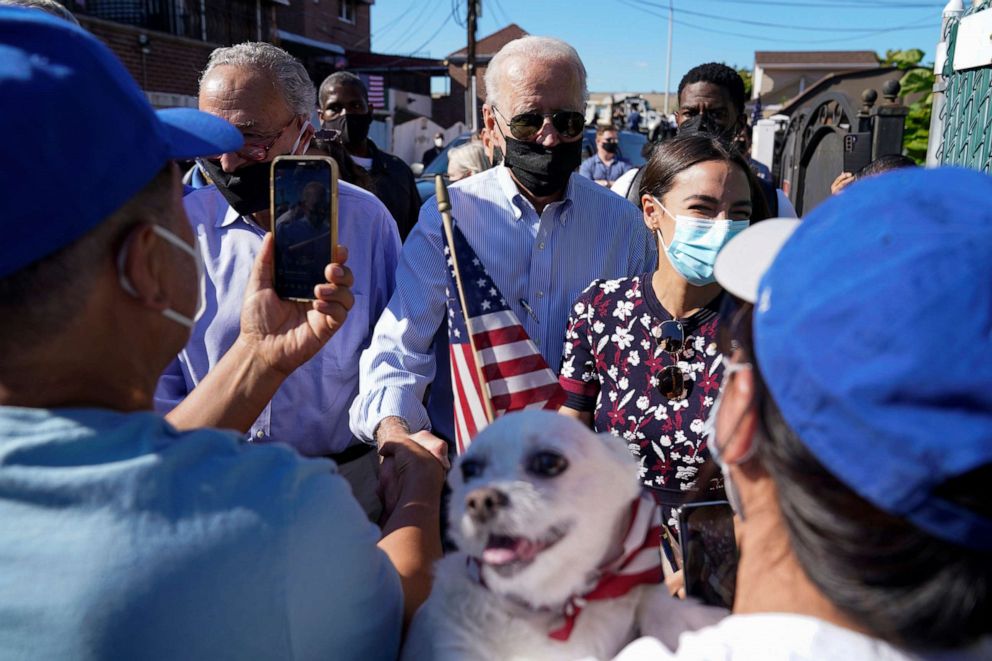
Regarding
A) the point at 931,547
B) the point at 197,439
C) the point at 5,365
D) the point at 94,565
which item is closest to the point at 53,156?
the point at 5,365

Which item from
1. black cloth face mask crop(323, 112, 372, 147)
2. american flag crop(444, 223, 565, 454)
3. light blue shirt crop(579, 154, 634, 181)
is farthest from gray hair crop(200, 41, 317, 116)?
light blue shirt crop(579, 154, 634, 181)

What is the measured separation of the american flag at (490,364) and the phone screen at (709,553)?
1.53 ft

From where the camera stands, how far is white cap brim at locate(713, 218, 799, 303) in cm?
107

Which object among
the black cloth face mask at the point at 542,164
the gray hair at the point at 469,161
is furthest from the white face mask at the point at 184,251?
the gray hair at the point at 469,161

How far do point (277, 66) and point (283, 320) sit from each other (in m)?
1.16

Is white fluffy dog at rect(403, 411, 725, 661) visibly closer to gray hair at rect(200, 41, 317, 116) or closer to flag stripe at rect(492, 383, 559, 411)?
flag stripe at rect(492, 383, 559, 411)

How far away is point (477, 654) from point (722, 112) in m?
4.46

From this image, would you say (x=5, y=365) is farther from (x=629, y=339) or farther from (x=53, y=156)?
(x=629, y=339)

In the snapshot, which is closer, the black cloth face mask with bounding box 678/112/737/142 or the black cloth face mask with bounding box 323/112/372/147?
the black cloth face mask with bounding box 678/112/737/142

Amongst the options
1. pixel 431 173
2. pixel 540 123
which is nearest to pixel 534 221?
pixel 540 123

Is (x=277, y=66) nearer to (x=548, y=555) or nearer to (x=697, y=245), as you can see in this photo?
(x=697, y=245)

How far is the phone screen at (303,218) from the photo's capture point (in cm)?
182

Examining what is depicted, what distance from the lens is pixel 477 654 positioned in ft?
3.54

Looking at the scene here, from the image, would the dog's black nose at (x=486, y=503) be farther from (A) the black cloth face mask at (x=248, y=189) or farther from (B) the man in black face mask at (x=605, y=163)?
(B) the man in black face mask at (x=605, y=163)
